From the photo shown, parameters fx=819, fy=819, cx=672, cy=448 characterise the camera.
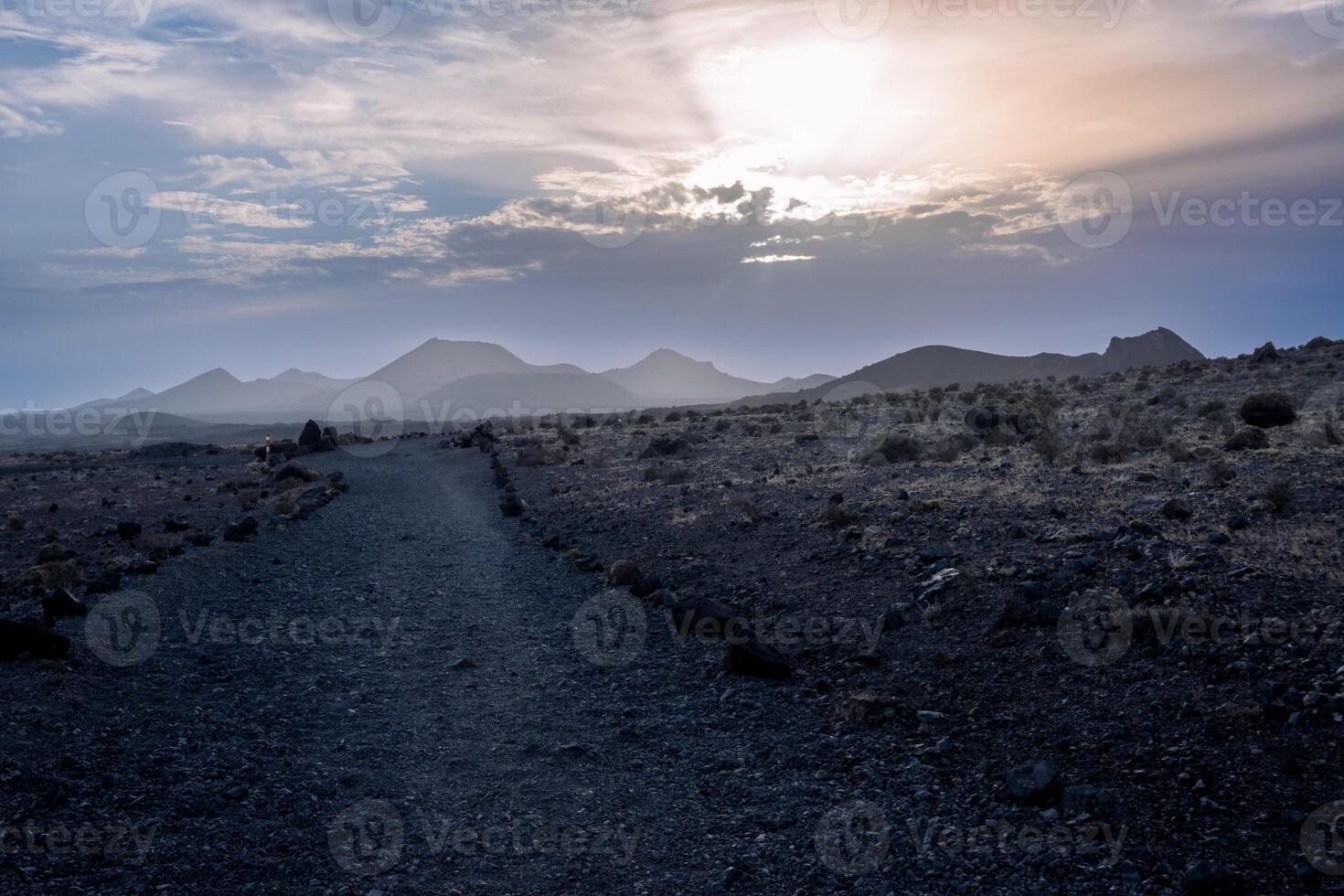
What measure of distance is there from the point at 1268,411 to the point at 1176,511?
12633mm

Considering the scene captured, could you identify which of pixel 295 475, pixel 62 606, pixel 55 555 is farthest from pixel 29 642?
pixel 295 475

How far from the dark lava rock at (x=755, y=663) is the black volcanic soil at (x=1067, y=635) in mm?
290

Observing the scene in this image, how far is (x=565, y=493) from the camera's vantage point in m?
25.6

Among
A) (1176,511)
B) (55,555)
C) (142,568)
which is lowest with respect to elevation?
(55,555)

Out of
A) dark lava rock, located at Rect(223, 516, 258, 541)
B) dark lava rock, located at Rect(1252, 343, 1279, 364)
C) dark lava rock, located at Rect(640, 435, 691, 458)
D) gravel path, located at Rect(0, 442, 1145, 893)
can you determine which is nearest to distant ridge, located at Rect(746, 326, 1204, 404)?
dark lava rock, located at Rect(1252, 343, 1279, 364)

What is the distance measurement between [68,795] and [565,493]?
1903cm

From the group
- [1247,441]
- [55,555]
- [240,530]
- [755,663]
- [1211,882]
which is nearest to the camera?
[1211,882]

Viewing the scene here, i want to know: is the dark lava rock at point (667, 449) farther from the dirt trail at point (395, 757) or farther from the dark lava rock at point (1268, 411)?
the dirt trail at point (395, 757)

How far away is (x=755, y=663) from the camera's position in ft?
30.2

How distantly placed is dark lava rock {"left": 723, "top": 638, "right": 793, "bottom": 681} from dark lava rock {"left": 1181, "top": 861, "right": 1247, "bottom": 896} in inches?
183

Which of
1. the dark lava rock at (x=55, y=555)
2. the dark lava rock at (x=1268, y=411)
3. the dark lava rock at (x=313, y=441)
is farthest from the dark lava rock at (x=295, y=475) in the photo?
the dark lava rock at (x=1268, y=411)

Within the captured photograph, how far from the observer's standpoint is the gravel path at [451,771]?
5.69 m

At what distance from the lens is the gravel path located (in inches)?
224

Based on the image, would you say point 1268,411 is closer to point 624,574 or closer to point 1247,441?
point 1247,441
